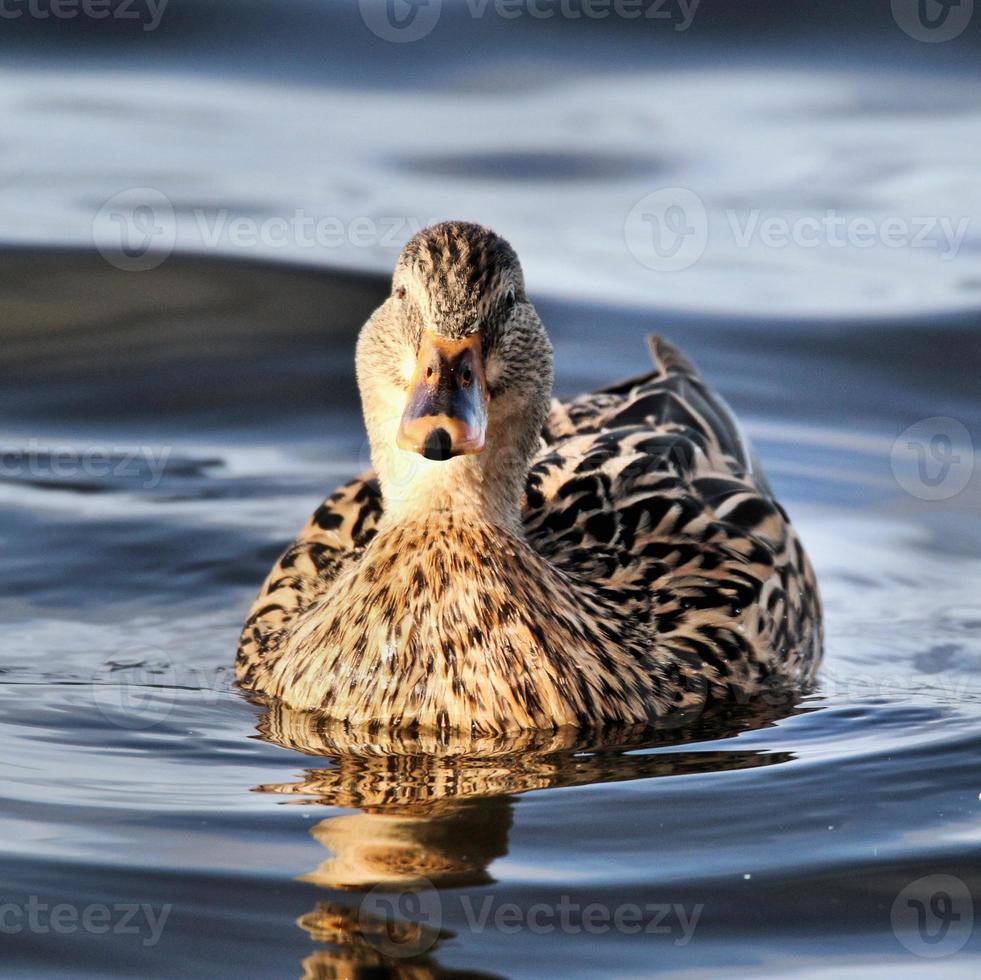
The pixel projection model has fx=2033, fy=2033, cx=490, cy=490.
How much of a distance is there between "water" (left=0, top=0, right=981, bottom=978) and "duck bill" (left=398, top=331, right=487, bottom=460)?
0.97 m

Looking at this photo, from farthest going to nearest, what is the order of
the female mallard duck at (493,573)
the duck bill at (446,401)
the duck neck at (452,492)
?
the duck neck at (452,492), the female mallard duck at (493,573), the duck bill at (446,401)

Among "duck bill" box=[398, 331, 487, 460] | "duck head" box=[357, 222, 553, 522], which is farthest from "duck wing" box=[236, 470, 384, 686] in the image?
"duck bill" box=[398, 331, 487, 460]

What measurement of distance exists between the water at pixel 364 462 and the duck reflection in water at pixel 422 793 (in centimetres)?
2

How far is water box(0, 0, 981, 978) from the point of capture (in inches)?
193

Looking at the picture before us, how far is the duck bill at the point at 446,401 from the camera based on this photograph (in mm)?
5645

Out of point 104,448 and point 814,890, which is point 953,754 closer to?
point 814,890

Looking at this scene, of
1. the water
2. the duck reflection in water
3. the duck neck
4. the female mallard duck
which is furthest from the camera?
the duck neck

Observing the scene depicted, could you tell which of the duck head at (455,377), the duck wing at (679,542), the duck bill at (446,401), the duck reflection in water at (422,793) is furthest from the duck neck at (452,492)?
the duck reflection in water at (422,793)

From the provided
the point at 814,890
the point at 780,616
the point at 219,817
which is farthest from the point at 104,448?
the point at 814,890

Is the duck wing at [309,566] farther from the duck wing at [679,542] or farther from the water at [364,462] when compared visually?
the duck wing at [679,542]

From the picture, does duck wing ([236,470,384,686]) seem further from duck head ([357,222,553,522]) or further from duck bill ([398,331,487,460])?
duck bill ([398,331,487,460])

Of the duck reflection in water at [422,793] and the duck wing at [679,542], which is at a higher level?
the duck wing at [679,542]

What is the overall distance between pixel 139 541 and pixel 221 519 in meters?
0.40

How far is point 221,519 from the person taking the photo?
352 inches
